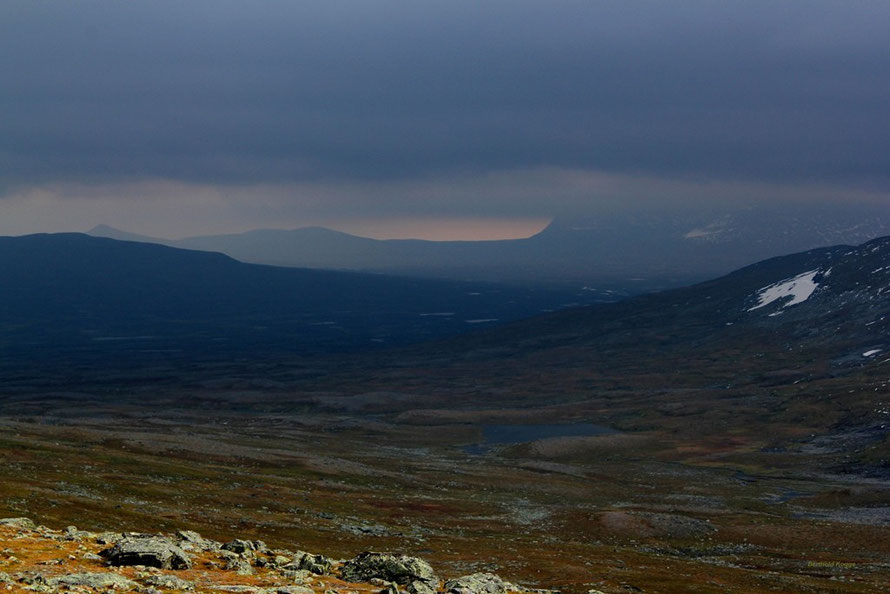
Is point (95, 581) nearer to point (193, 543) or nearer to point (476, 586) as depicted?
point (193, 543)

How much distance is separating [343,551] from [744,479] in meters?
120

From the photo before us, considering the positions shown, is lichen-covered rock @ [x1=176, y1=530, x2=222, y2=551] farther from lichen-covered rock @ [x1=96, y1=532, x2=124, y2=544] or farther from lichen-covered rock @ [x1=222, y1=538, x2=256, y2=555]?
lichen-covered rock @ [x1=96, y1=532, x2=124, y2=544]

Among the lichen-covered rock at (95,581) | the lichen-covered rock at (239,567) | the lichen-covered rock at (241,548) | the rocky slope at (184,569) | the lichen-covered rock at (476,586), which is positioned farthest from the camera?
the lichen-covered rock at (241,548)

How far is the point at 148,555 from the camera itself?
3494 centimetres

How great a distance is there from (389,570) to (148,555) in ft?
33.8

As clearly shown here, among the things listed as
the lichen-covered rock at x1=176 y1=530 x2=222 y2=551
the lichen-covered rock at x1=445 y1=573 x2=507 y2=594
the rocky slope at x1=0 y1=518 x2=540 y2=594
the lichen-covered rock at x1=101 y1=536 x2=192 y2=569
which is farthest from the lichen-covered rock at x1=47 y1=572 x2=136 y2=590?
the lichen-covered rock at x1=445 y1=573 x2=507 y2=594

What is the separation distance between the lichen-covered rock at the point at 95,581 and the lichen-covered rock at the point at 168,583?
0.72m

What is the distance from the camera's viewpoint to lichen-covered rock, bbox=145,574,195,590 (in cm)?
3120

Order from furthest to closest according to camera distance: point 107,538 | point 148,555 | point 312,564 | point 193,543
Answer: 1. point 193,543
2. point 107,538
3. point 312,564
4. point 148,555

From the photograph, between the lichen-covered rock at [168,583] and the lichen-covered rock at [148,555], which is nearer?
the lichen-covered rock at [168,583]

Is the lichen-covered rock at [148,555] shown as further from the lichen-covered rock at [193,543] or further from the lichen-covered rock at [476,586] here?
the lichen-covered rock at [476,586]

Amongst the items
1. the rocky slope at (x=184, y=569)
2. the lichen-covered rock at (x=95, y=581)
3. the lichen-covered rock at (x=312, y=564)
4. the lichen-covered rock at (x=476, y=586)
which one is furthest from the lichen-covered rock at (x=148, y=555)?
the lichen-covered rock at (x=476, y=586)

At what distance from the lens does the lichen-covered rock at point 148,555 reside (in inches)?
1375

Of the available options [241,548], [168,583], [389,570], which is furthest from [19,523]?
[389,570]
